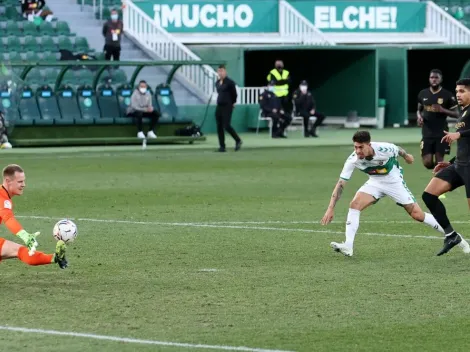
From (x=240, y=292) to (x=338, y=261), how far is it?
7.41 feet

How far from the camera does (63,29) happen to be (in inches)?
1526

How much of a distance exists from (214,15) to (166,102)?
23.2ft

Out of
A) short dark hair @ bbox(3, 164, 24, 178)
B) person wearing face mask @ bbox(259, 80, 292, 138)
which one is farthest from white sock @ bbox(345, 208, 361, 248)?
person wearing face mask @ bbox(259, 80, 292, 138)

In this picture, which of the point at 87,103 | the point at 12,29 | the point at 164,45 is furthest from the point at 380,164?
the point at 12,29

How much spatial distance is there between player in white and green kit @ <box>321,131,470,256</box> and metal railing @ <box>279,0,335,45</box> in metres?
27.7

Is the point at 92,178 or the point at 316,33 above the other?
the point at 316,33

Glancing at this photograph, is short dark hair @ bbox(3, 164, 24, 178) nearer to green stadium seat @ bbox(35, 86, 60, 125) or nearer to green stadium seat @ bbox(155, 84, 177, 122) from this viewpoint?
green stadium seat @ bbox(35, 86, 60, 125)

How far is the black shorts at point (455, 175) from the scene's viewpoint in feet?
45.1

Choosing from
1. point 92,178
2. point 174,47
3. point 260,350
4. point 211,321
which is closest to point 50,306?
point 211,321

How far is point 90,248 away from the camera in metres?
14.6

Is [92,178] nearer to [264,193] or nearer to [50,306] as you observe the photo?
[264,193]

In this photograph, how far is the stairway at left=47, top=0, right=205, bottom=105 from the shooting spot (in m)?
38.1

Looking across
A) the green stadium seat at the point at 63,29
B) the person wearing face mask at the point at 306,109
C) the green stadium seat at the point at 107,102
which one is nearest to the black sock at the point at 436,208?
the green stadium seat at the point at 107,102

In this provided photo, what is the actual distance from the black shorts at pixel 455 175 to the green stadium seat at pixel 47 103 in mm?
20625
